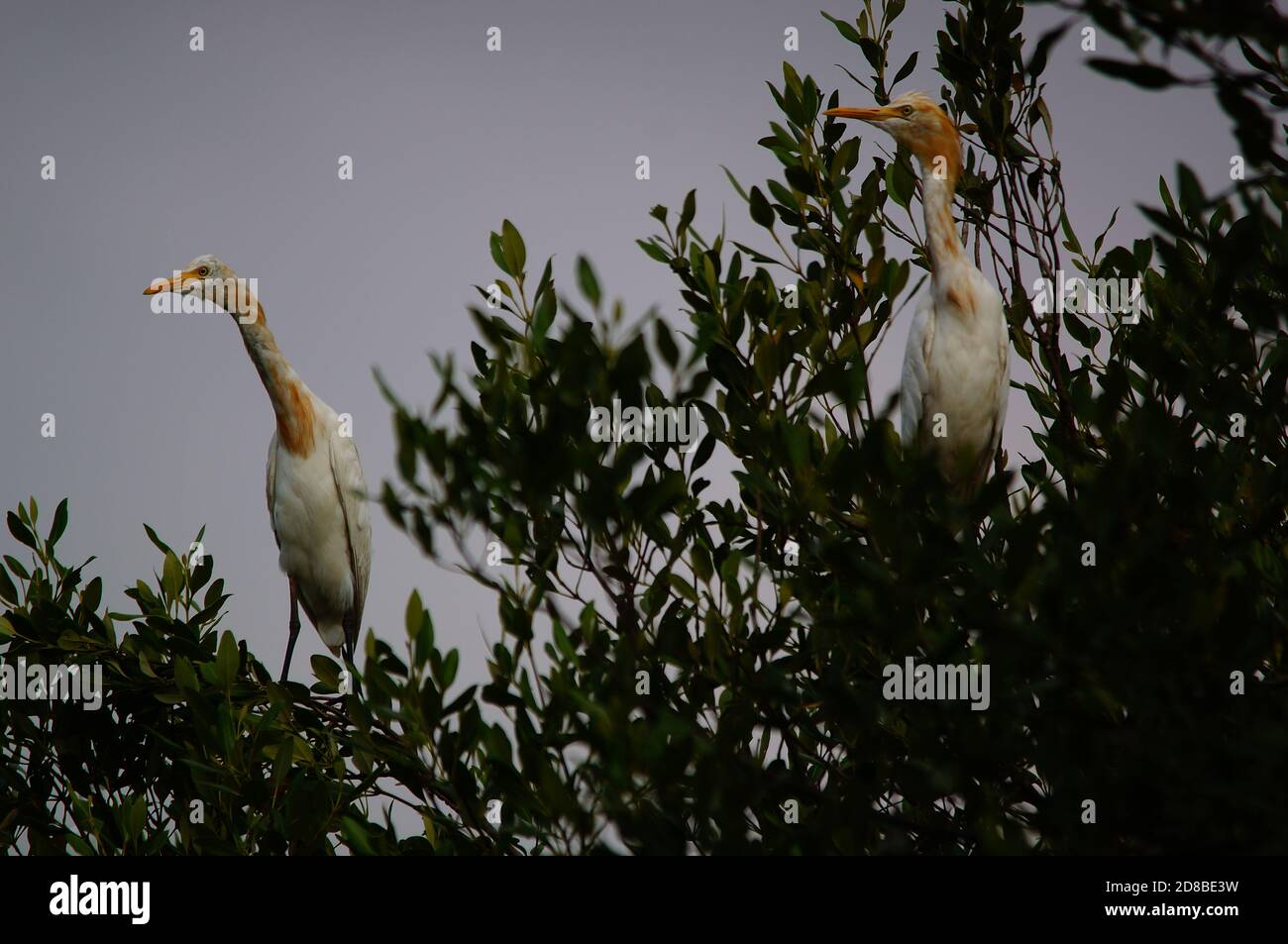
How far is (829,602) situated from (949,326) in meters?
2.39

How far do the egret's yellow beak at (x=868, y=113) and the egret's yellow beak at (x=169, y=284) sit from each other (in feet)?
9.71

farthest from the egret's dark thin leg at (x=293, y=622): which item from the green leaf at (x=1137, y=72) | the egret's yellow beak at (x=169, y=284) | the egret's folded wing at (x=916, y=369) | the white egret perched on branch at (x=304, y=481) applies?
the green leaf at (x=1137, y=72)

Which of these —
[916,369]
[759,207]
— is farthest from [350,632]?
[759,207]

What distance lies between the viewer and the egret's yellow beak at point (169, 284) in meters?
4.46

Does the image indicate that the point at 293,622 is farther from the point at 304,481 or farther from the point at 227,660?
the point at 227,660

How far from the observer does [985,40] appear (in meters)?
3.42

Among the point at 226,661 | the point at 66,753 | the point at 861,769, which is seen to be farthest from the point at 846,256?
the point at 66,753

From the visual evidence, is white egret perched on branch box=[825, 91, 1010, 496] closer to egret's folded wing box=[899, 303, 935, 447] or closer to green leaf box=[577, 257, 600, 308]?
egret's folded wing box=[899, 303, 935, 447]

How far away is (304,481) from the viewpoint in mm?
5391

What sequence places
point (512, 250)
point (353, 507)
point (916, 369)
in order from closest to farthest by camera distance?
point (512, 250)
point (916, 369)
point (353, 507)

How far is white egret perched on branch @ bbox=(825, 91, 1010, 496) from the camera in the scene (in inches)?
158

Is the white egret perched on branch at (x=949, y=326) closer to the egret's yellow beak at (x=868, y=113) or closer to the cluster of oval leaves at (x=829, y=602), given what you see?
the egret's yellow beak at (x=868, y=113)

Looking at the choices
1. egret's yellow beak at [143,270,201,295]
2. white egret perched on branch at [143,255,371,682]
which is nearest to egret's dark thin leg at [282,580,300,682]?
white egret perched on branch at [143,255,371,682]

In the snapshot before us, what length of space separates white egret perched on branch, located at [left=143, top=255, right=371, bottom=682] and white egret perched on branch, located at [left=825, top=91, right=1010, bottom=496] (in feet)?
9.18
